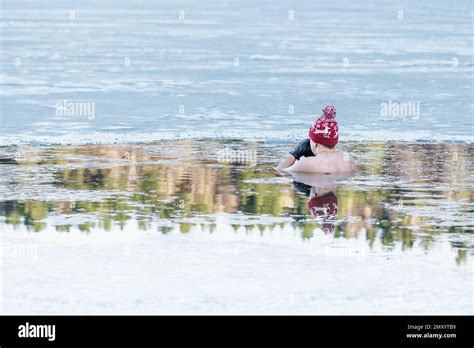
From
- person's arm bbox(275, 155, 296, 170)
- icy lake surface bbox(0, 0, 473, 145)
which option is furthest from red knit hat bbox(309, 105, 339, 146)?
icy lake surface bbox(0, 0, 473, 145)

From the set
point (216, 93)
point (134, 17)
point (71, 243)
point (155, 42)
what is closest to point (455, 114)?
point (216, 93)

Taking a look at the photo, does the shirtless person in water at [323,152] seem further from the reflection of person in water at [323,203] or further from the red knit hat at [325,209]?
the red knit hat at [325,209]

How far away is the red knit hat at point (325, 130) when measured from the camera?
48.4ft

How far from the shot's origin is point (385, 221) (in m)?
11.9

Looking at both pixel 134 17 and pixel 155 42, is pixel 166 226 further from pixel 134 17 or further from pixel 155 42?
pixel 134 17

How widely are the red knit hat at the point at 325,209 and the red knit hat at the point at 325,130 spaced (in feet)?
5.23

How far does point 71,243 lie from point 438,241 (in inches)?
118

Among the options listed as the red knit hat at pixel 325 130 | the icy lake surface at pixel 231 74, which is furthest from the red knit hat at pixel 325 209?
the icy lake surface at pixel 231 74

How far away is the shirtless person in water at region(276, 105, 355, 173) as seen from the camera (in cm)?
1477

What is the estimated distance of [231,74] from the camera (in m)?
29.8

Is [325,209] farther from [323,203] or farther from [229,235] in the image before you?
[229,235]

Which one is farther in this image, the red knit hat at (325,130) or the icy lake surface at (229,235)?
the red knit hat at (325,130)

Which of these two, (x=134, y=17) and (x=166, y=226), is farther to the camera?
(x=134, y=17)
